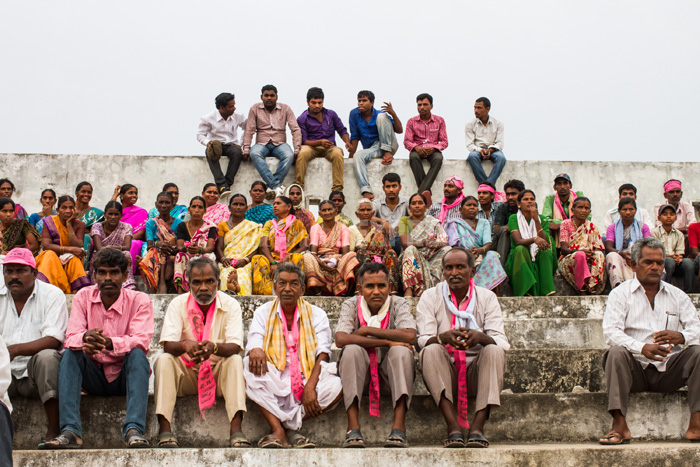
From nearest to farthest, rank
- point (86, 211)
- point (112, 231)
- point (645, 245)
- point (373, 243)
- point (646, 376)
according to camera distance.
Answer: point (646, 376) < point (645, 245) < point (373, 243) < point (112, 231) < point (86, 211)

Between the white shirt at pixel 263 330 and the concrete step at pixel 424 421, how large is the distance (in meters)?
0.42

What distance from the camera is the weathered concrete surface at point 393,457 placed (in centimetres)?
425

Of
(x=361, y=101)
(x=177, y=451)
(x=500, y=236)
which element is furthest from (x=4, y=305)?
(x=361, y=101)

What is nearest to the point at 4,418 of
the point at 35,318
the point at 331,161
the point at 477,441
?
the point at 35,318

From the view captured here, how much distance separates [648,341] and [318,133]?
642cm

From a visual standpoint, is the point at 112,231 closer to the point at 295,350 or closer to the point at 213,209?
the point at 213,209

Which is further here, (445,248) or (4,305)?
(445,248)

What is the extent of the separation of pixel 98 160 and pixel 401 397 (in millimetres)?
7399

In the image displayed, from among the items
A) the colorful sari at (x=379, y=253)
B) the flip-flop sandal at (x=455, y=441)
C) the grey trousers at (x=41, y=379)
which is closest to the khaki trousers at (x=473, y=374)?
the flip-flop sandal at (x=455, y=441)

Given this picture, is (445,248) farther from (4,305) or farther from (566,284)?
(4,305)

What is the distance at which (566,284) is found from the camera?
27.1 feet

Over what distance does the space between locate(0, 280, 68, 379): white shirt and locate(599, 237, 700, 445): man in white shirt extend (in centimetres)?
347

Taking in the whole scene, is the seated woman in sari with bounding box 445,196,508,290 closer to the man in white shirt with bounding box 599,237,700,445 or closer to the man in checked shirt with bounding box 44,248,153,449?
the man in white shirt with bounding box 599,237,700,445

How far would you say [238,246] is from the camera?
26.7 ft
